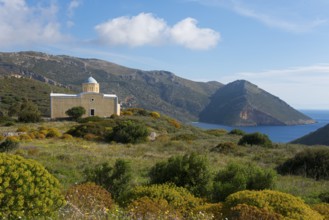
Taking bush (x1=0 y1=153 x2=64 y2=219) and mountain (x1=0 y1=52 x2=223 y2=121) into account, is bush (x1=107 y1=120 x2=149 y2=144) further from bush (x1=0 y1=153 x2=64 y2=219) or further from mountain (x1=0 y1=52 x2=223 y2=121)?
mountain (x1=0 y1=52 x2=223 y2=121)

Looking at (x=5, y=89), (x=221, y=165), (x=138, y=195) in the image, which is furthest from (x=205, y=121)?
(x=138, y=195)

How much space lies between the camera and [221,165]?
1488 cm

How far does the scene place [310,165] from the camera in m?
14.4

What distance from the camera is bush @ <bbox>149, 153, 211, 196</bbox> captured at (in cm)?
852

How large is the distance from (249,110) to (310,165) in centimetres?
10808

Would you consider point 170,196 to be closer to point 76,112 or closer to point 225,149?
point 225,149

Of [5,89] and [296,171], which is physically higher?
[5,89]

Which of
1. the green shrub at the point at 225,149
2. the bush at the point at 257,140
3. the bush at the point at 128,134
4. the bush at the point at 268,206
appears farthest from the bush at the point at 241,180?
the bush at the point at 128,134

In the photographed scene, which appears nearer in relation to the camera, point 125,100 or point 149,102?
point 125,100

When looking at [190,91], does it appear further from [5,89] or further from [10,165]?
[10,165]

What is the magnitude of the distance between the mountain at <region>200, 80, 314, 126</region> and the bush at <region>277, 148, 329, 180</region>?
10054cm

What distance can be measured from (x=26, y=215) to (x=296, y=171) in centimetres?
1171

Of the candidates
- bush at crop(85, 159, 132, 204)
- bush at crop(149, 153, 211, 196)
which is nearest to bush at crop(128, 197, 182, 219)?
bush at crop(149, 153, 211, 196)

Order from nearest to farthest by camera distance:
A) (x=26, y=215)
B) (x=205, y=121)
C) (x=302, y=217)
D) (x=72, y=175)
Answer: (x=26, y=215) < (x=302, y=217) < (x=72, y=175) < (x=205, y=121)
